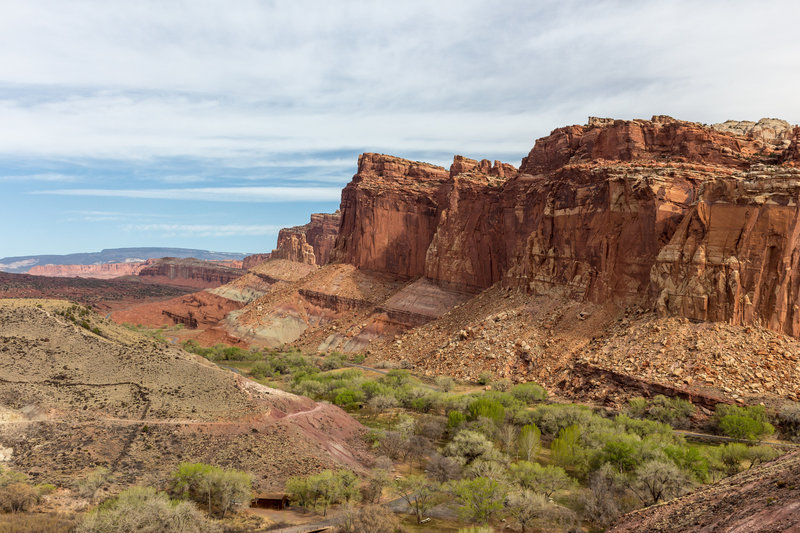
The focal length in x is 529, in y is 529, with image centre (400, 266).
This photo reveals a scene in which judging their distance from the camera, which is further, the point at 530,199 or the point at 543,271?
the point at 530,199

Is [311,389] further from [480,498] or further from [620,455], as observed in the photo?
[620,455]

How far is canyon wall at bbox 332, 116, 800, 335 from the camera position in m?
39.8

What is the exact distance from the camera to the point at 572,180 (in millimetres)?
54875

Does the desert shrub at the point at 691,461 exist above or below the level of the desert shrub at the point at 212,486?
below

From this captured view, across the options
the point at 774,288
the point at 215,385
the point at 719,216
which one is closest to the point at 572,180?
the point at 719,216

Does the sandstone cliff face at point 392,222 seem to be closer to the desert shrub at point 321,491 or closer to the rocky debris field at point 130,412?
the rocky debris field at point 130,412

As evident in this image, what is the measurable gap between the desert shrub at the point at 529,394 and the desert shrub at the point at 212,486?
948 inches

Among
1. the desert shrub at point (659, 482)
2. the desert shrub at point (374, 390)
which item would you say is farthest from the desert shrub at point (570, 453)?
A: the desert shrub at point (374, 390)

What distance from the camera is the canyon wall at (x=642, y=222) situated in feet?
130

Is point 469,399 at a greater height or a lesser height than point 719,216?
lesser

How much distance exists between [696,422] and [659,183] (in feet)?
67.5

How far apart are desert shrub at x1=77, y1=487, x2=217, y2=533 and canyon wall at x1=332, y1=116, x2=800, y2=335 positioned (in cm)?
3668

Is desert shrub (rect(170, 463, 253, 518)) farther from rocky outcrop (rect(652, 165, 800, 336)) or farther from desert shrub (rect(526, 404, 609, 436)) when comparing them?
rocky outcrop (rect(652, 165, 800, 336))

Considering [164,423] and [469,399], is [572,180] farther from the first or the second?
[164,423]
